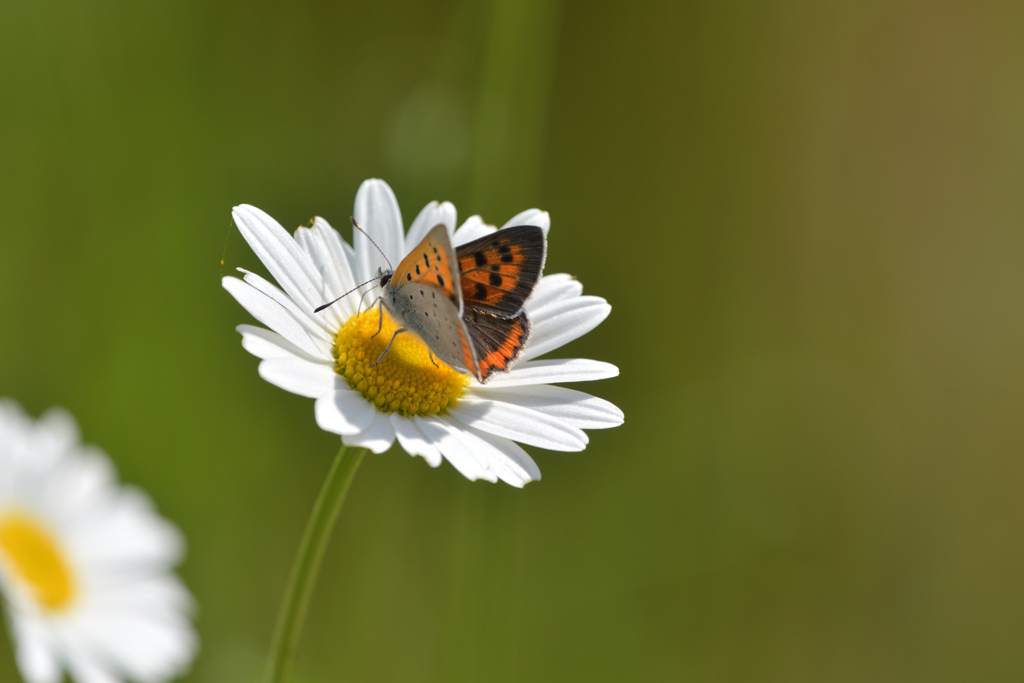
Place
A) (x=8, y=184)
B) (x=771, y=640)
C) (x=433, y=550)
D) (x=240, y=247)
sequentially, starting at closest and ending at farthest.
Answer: (x=8, y=184) → (x=240, y=247) → (x=433, y=550) → (x=771, y=640)

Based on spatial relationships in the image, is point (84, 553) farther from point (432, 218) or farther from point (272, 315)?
point (432, 218)

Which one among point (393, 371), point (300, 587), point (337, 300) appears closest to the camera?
point (300, 587)

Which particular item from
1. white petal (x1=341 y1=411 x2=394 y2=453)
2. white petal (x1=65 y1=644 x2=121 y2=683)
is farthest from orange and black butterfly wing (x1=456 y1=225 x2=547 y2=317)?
white petal (x1=65 y1=644 x2=121 y2=683)

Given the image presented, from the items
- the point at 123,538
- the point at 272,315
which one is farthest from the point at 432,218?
the point at 123,538

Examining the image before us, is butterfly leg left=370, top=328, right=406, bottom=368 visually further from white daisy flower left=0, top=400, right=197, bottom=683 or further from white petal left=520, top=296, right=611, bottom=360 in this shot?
white daisy flower left=0, top=400, right=197, bottom=683

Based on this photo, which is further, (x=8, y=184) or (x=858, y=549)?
(x=858, y=549)

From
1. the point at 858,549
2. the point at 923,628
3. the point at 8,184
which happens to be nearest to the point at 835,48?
the point at 858,549

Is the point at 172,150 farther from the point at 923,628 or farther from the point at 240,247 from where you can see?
the point at 923,628
